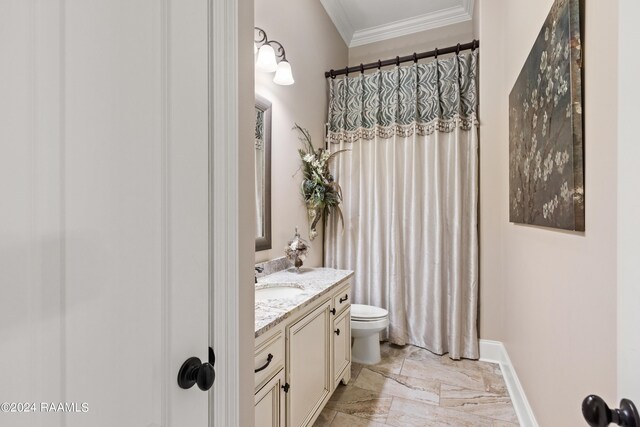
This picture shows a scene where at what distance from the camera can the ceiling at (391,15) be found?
3053 millimetres

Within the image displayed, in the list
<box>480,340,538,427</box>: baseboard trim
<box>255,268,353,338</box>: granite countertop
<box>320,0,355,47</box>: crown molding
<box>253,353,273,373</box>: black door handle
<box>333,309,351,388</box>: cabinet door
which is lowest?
<box>480,340,538,427</box>: baseboard trim

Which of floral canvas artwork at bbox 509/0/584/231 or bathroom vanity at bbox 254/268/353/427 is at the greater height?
floral canvas artwork at bbox 509/0/584/231

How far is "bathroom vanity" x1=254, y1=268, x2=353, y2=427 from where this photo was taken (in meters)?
1.24

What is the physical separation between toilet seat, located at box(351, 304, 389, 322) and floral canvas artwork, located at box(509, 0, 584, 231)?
1296 mm

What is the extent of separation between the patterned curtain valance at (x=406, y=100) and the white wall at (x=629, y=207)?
7.40 ft

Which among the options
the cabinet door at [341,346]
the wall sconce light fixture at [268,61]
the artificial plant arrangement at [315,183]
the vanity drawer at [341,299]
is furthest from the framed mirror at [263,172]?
the cabinet door at [341,346]

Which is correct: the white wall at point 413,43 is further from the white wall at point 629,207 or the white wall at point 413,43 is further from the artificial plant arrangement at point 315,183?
the white wall at point 629,207

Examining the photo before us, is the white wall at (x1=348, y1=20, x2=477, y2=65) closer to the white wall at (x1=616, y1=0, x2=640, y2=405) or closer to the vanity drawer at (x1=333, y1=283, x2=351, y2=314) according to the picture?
the vanity drawer at (x1=333, y1=283, x2=351, y2=314)

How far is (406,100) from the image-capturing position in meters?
2.83
